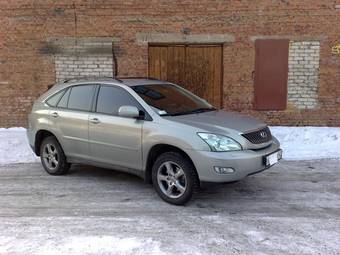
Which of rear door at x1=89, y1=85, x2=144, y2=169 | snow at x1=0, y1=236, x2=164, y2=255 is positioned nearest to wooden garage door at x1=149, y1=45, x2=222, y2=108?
rear door at x1=89, y1=85, x2=144, y2=169

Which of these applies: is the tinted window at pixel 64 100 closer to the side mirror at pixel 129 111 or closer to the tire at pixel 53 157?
the tire at pixel 53 157

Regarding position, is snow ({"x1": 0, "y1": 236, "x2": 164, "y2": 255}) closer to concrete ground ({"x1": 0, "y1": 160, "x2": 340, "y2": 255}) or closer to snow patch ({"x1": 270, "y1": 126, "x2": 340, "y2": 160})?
concrete ground ({"x1": 0, "y1": 160, "x2": 340, "y2": 255})

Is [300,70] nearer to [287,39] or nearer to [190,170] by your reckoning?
[287,39]

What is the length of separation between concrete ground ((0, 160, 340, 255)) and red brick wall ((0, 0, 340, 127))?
4192 millimetres

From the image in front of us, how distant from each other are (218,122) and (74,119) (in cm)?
230

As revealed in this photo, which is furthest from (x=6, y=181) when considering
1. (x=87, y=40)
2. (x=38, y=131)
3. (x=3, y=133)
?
(x=87, y=40)

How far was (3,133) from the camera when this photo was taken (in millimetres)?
10797

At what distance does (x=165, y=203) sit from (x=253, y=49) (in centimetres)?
636

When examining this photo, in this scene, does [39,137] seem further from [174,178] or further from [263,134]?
[263,134]

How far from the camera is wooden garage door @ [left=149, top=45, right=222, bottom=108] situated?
10922mm

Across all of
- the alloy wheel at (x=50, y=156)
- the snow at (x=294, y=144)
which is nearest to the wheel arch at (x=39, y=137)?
the alloy wheel at (x=50, y=156)

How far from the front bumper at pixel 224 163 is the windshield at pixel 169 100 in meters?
0.91

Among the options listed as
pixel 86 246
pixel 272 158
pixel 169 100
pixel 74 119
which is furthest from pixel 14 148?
pixel 272 158

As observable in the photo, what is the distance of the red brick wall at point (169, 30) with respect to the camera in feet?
35.0
